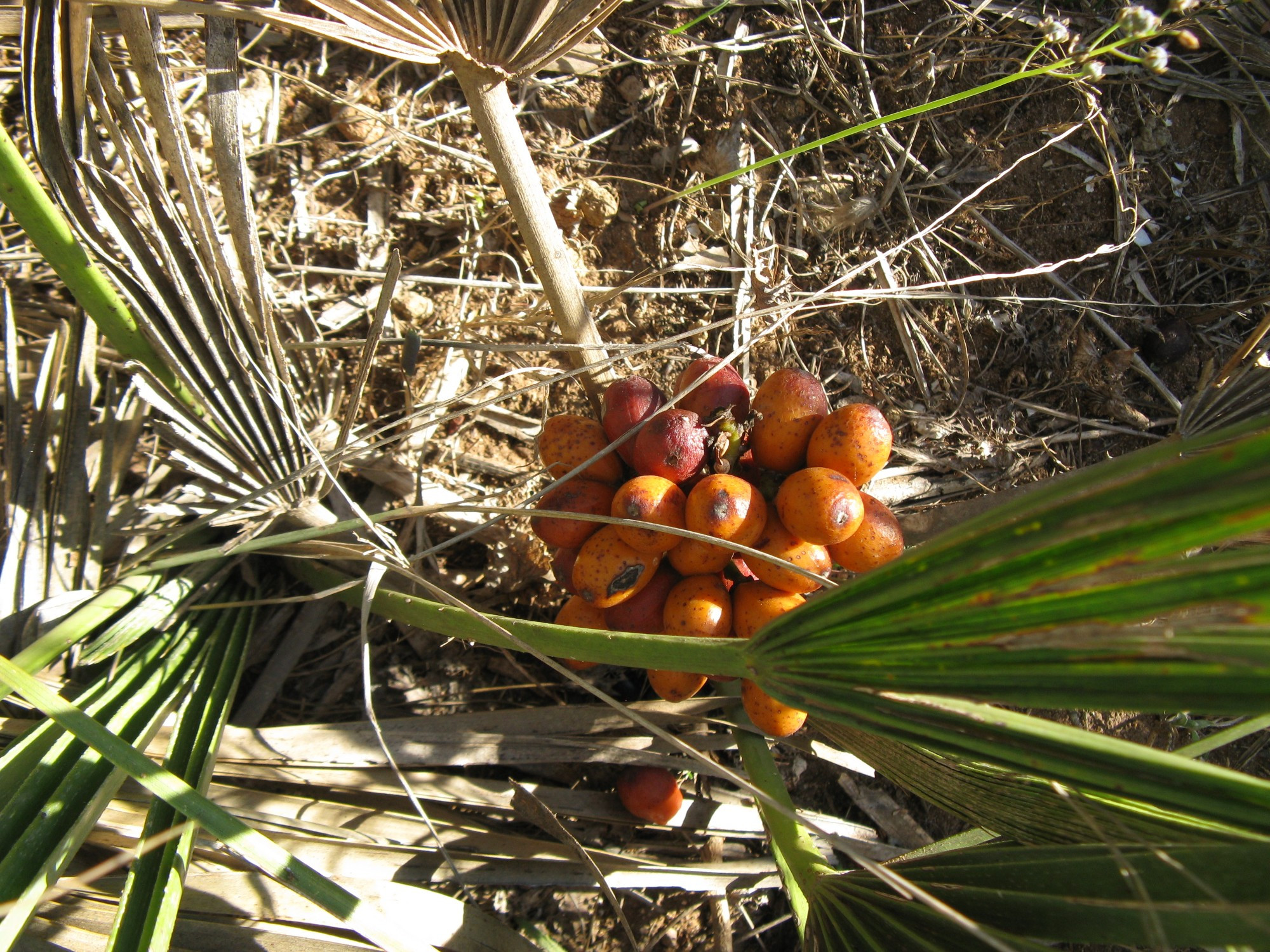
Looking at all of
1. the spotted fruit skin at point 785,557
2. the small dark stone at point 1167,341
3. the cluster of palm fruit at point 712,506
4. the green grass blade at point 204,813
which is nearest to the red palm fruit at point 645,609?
the cluster of palm fruit at point 712,506

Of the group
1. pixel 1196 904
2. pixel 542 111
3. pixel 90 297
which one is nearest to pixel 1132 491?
pixel 1196 904

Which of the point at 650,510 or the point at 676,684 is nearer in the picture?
the point at 650,510

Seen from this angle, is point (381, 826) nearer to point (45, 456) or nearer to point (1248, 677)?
point (45, 456)

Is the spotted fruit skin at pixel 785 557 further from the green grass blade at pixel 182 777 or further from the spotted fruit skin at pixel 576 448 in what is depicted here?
the green grass blade at pixel 182 777

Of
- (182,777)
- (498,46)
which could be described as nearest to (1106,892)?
(182,777)

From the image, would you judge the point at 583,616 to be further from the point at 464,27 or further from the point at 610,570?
the point at 464,27

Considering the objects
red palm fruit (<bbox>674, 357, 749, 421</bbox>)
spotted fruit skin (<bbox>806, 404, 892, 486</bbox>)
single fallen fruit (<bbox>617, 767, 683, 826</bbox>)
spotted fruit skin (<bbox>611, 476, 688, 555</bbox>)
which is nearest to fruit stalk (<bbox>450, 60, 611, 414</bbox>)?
red palm fruit (<bbox>674, 357, 749, 421</bbox>)
